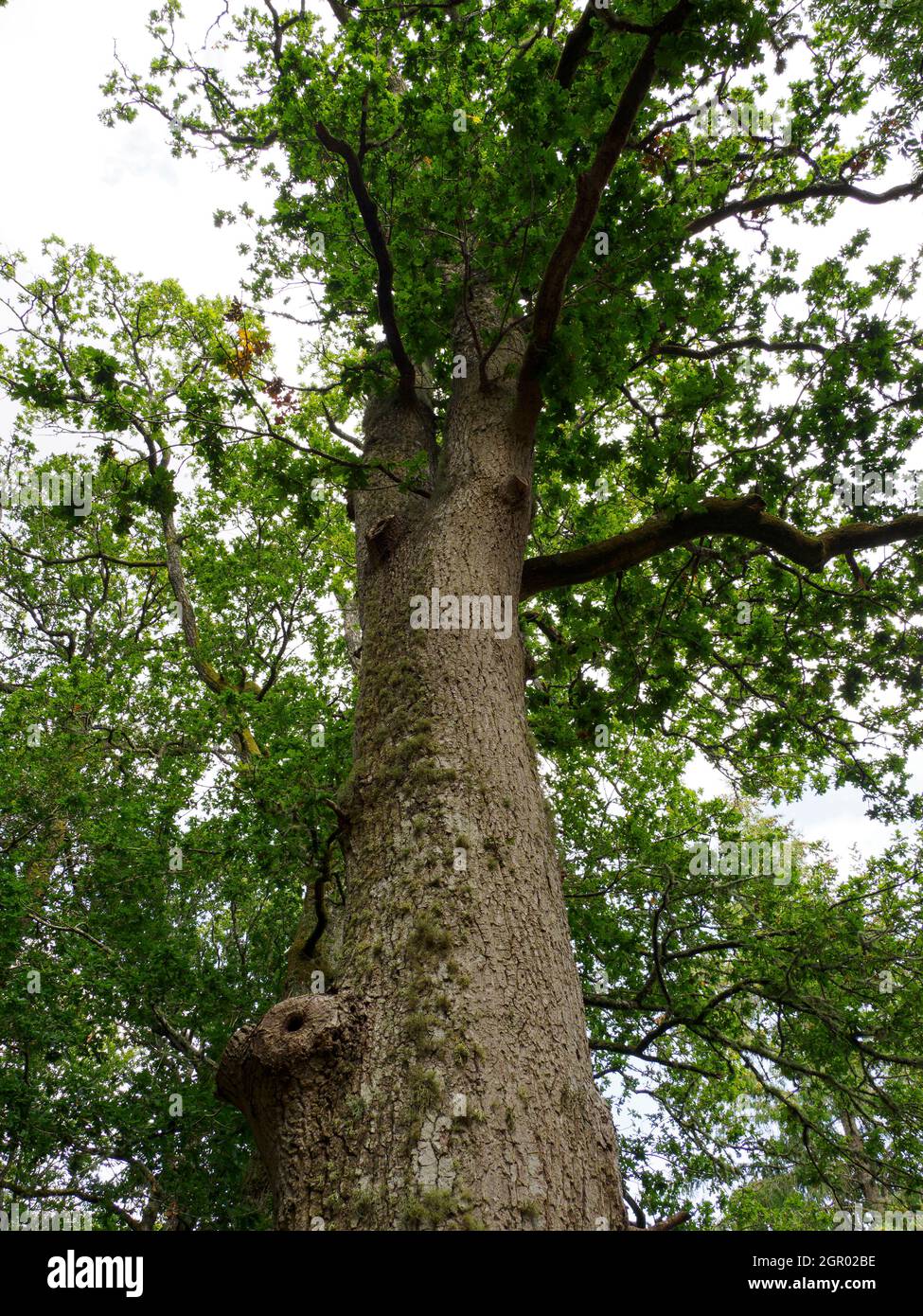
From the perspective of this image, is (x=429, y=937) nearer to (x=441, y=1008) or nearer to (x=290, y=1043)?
(x=441, y=1008)

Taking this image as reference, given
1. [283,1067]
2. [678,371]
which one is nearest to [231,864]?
[283,1067]

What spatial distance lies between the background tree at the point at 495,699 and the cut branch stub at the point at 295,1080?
1 centimetres

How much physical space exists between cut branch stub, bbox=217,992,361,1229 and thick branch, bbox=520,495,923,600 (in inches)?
110

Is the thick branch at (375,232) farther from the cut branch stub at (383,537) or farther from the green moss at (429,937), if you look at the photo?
the green moss at (429,937)

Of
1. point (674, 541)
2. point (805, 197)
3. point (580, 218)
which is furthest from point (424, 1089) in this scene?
point (805, 197)

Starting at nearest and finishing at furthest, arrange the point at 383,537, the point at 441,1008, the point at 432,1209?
1. the point at 432,1209
2. the point at 441,1008
3. the point at 383,537

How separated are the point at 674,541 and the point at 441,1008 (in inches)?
125

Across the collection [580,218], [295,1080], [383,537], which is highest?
[580,218]

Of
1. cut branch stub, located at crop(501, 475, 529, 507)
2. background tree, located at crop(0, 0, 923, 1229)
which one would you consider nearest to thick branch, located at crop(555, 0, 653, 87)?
background tree, located at crop(0, 0, 923, 1229)

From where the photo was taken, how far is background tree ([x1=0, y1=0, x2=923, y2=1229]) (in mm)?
2322

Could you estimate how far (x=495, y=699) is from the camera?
10.6 ft

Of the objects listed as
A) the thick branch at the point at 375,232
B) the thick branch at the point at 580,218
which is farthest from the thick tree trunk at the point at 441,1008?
the thick branch at the point at 375,232

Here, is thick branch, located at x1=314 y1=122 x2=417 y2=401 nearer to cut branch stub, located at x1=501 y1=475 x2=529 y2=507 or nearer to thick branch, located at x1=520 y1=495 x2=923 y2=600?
cut branch stub, located at x1=501 y1=475 x2=529 y2=507

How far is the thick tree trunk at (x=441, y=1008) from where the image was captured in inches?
74.4
